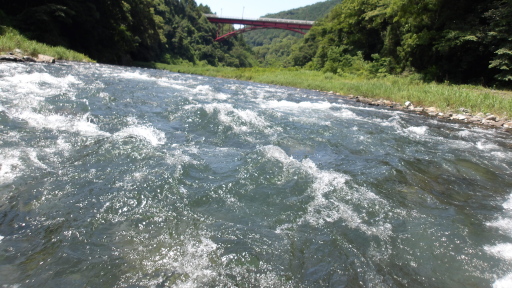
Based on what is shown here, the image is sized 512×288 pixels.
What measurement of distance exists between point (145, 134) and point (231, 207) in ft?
11.5

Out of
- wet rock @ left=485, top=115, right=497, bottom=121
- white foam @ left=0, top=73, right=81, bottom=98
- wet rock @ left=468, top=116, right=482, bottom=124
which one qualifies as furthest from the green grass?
wet rock @ left=485, top=115, right=497, bottom=121

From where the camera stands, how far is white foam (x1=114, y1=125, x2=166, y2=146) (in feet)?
20.9

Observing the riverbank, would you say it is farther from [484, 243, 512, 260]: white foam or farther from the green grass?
the green grass

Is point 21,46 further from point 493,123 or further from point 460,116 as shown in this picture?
point 493,123

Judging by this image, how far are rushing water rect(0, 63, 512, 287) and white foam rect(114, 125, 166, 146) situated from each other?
55 millimetres

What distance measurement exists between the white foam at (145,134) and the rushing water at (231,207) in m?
0.05

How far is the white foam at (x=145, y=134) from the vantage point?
6.36m

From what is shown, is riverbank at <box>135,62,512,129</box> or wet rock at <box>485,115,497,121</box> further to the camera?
riverbank at <box>135,62,512,129</box>

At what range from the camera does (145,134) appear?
22.0 ft

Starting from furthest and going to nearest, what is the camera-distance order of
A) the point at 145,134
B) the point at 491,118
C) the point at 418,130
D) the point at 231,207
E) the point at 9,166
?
the point at 491,118 < the point at 418,130 < the point at 145,134 < the point at 9,166 < the point at 231,207

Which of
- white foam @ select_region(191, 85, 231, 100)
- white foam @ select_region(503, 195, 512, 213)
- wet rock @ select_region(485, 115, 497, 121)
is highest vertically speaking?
wet rock @ select_region(485, 115, 497, 121)

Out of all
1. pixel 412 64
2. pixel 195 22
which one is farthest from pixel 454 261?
pixel 195 22

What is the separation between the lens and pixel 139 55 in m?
51.9

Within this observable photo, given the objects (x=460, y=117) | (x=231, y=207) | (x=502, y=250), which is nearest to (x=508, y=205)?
(x=502, y=250)
